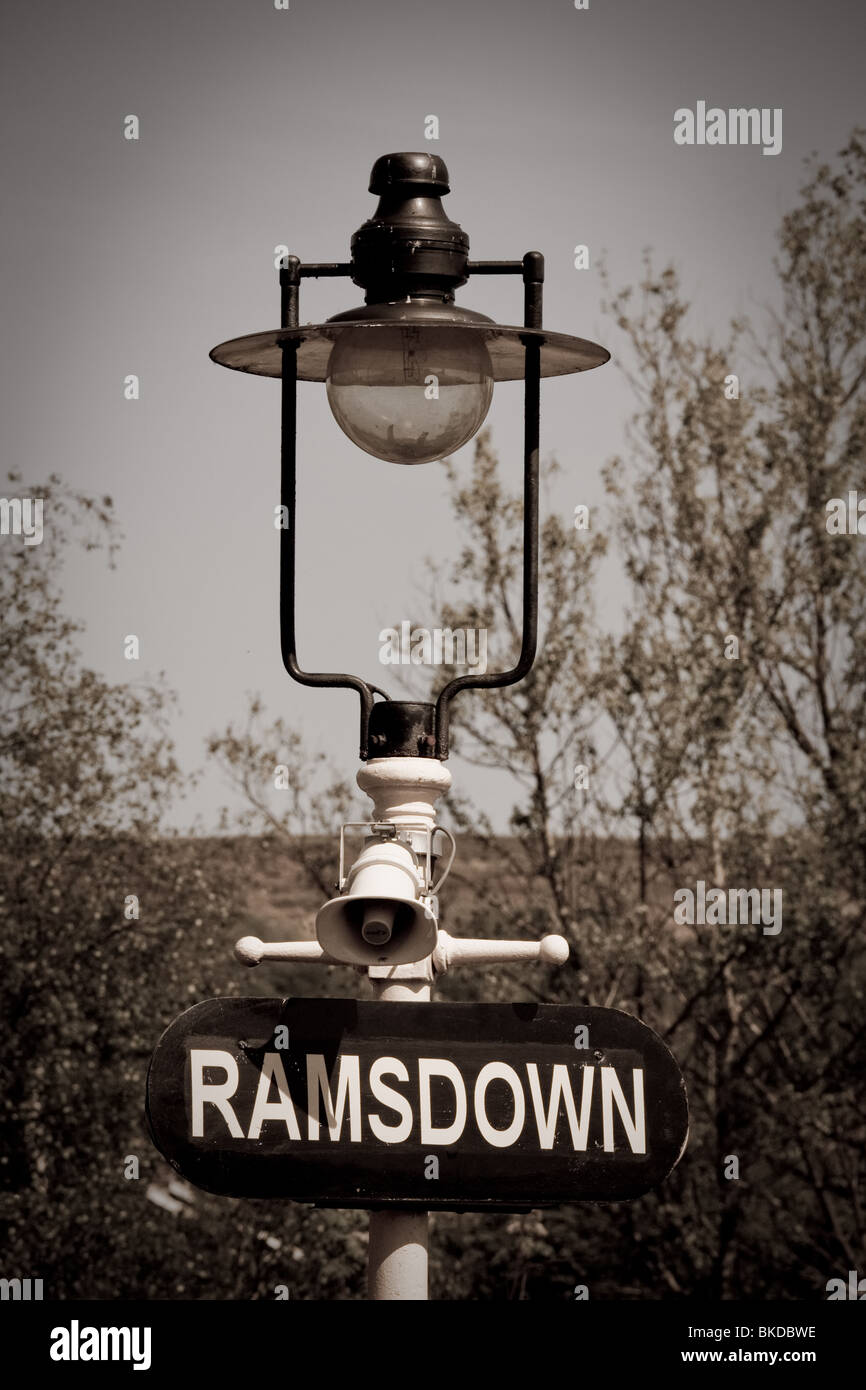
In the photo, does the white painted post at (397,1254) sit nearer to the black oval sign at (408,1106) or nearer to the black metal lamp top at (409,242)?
the black oval sign at (408,1106)

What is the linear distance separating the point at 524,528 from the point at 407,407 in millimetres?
326

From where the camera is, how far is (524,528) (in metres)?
3.29

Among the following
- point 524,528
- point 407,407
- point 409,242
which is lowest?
point 524,528

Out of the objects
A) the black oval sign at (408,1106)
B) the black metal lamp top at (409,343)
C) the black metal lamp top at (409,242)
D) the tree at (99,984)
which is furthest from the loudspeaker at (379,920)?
the tree at (99,984)

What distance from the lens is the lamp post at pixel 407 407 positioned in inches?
123

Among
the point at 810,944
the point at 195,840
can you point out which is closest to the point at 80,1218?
the point at 195,840

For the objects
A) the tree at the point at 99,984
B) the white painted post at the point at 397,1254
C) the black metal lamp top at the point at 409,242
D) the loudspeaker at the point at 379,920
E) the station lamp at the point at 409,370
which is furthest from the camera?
the tree at the point at 99,984

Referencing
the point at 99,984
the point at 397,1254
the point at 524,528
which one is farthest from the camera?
the point at 99,984

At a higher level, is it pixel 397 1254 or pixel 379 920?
pixel 379 920

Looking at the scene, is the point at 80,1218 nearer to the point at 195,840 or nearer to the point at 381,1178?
the point at 195,840

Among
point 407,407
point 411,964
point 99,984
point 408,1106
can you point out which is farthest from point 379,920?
point 99,984

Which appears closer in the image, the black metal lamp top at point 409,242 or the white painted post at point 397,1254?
the white painted post at point 397,1254

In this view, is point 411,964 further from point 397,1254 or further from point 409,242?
point 409,242

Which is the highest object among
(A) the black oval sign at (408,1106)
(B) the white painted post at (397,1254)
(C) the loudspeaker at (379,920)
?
(C) the loudspeaker at (379,920)
